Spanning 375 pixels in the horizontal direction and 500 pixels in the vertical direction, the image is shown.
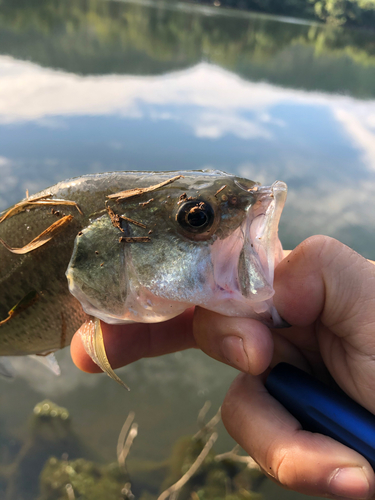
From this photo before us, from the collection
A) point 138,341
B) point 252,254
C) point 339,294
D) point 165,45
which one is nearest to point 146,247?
point 252,254

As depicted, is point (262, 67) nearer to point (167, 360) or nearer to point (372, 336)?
point (167, 360)

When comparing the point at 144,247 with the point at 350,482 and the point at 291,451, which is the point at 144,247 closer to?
the point at 291,451

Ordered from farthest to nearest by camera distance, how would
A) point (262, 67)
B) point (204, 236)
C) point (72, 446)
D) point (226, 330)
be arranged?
point (262, 67), point (72, 446), point (226, 330), point (204, 236)

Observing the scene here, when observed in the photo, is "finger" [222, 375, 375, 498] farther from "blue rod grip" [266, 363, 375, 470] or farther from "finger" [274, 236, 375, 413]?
"finger" [274, 236, 375, 413]

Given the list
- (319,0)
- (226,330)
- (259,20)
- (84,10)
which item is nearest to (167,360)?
(226,330)

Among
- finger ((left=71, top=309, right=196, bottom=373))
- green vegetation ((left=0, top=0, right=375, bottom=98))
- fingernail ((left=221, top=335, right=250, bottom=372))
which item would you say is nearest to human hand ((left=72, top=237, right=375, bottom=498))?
fingernail ((left=221, top=335, right=250, bottom=372))

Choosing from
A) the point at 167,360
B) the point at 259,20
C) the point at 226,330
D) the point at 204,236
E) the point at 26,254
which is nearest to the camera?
the point at 204,236
